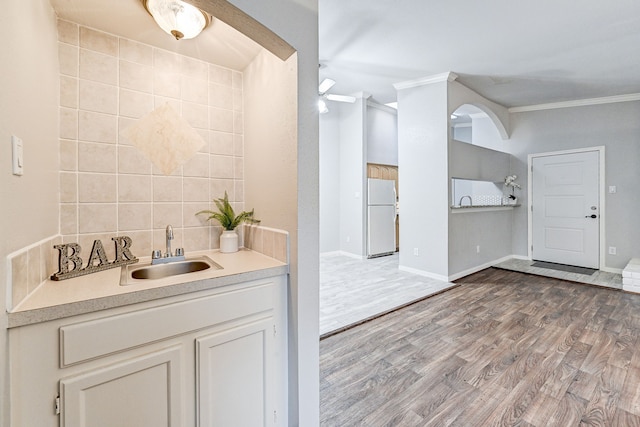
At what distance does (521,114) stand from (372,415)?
5.91 metres

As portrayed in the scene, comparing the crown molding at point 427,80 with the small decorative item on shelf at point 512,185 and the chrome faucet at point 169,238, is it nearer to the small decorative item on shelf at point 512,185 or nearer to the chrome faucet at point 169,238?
the small decorative item on shelf at point 512,185

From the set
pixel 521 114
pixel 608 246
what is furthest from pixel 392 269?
pixel 521 114

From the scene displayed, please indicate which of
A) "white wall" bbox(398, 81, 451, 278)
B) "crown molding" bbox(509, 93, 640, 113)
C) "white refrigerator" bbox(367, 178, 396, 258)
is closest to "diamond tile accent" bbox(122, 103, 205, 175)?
"white wall" bbox(398, 81, 451, 278)

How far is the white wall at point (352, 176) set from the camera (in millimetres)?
5438

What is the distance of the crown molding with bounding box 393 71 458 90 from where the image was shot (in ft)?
12.6

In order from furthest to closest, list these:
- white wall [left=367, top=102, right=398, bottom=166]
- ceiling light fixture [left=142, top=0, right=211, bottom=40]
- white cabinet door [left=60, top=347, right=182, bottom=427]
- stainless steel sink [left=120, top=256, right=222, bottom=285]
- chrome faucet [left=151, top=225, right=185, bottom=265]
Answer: white wall [left=367, top=102, right=398, bottom=166], chrome faucet [left=151, top=225, right=185, bottom=265], stainless steel sink [left=120, top=256, right=222, bottom=285], ceiling light fixture [left=142, top=0, right=211, bottom=40], white cabinet door [left=60, top=347, right=182, bottom=427]

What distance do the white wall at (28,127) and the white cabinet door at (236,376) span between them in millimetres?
569

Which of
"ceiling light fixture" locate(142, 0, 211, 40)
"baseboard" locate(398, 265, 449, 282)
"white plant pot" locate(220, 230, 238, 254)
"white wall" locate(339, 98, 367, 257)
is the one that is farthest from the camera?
"white wall" locate(339, 98, 367, 257)

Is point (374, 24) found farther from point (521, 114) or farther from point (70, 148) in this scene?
point (521, 114)

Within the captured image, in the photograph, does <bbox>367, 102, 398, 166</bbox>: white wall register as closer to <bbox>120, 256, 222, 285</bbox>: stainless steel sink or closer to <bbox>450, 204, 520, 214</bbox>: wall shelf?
<bbox>450, 204, 520, 214</bbox>: wall shelf

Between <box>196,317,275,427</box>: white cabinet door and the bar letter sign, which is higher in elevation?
the bar letter sign

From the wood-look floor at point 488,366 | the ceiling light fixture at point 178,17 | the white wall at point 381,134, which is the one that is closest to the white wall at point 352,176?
the white wall at point 381,134

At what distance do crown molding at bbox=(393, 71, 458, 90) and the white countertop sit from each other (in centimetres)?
370

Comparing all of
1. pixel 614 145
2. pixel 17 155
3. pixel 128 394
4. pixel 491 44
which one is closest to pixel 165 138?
pixel 17 155
